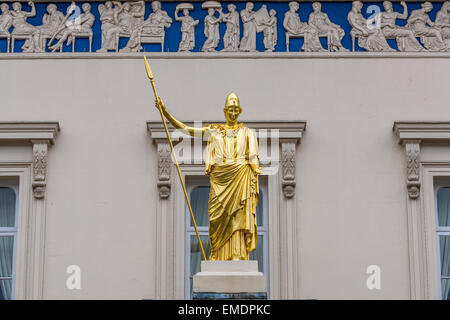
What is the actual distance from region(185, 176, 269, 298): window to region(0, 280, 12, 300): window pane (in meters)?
2.05

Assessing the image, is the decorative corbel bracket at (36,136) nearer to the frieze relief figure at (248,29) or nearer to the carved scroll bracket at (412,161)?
the frieze relief figure at (248,29)

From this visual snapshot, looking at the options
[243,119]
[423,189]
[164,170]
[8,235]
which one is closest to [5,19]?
[8,235]

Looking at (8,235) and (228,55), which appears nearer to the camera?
(8,235)

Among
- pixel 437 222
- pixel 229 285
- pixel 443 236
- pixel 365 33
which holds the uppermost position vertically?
pixel 365 33

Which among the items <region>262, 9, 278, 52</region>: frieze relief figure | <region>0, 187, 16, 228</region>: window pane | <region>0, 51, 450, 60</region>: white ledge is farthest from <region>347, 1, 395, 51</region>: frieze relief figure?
<region>0, 187, 16, 228</region>: window pane

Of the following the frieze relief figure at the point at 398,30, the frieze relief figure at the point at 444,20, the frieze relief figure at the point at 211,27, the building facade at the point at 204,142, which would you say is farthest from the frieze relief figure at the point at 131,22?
the frieze relief figure at the point at 444,20

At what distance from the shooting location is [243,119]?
656 inches

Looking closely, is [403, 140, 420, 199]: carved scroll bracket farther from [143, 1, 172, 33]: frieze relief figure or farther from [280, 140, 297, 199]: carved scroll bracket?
[143, 1, 172, 33]: frieze relief figure

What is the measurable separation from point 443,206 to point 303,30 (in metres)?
2.70

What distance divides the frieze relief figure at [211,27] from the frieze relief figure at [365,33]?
1604mm

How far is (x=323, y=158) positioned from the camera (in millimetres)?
16609

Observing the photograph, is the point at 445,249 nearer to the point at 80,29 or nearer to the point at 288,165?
the point at 288,165

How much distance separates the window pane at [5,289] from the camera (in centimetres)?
1642

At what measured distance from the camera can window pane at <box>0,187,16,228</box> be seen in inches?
659
